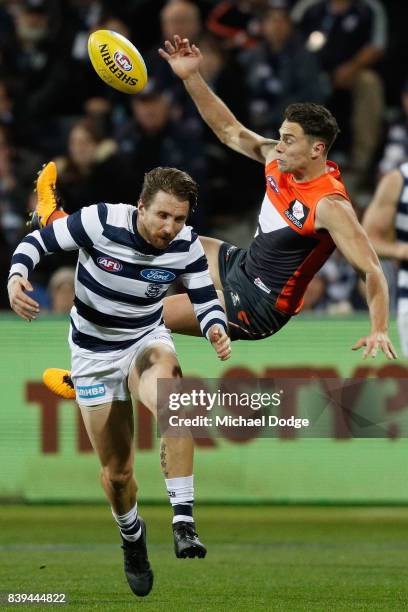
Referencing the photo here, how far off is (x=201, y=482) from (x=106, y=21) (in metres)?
5.54

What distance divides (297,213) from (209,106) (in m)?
1.14

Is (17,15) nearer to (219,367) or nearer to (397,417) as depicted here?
(219,367)

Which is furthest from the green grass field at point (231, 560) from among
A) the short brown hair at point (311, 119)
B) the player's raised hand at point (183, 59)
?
the player's raised hand at point (183, 59)

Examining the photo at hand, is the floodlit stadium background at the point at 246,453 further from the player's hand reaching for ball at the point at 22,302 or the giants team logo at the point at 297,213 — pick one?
the player's hand reaching for ball at the point at 22,302

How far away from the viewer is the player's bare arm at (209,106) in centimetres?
884

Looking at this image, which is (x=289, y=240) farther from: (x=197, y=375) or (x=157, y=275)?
(x=197, y=375)

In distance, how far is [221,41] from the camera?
14.8 meters

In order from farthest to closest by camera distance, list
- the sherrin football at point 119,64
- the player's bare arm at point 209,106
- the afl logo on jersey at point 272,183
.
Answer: the player's bare arm at point 209,106
the afl logo on jersey at point 272,183
the sherrin football at point 119,64

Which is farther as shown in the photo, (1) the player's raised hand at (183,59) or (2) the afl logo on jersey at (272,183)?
(1) the player's raised hand at (183,59)

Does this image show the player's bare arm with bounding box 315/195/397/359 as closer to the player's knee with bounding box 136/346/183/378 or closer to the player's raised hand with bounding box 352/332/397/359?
the player's raised hand with bounding box 352/332/397/359

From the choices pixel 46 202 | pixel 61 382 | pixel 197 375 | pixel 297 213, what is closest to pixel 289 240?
pixel 297 213

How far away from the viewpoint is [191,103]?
570 inches

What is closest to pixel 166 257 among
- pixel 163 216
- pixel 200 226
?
pixel 163 216

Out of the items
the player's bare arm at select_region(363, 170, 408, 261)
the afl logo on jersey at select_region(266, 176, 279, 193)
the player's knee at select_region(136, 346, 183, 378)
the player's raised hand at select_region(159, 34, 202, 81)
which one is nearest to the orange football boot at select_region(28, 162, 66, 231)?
the player's raised hand at select_region(159, 34, 202, 81)
